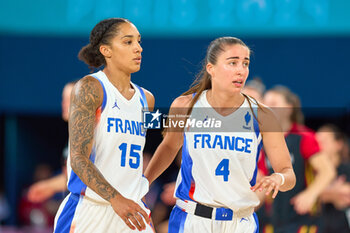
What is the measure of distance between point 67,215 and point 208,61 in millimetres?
1399

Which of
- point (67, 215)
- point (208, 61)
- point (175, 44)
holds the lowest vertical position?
point (67, 215)

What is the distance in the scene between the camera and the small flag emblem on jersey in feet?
13.7

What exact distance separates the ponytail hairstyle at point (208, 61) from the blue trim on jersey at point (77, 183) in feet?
2.61

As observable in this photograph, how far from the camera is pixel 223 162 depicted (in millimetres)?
4109

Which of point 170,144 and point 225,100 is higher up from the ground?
point 225,100

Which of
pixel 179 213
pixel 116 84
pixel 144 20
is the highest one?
pixel 144 20

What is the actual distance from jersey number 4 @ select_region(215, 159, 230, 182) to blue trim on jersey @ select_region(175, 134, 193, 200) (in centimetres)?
18

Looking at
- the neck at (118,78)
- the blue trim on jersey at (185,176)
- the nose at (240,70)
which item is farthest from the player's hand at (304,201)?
the neck at (118,78)

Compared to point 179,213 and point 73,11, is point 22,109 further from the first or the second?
point 179,213

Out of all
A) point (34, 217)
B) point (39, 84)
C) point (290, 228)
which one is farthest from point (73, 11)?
point (290, 228)

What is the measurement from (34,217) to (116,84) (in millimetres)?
6676

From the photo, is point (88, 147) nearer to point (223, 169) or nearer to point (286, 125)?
point (223, 169)

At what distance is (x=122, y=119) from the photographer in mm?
3936

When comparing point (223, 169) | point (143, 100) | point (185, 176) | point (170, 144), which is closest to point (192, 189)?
point (185, 176)
